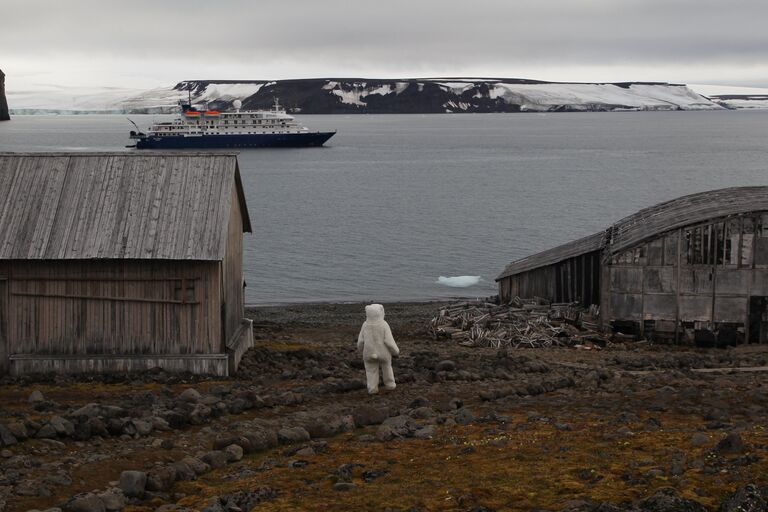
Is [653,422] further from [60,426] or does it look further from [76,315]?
[76,315]

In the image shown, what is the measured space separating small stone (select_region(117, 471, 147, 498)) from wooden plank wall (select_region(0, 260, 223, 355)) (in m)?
7.83

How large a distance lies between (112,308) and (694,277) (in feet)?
40.6

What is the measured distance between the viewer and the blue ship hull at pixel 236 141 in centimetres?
12800

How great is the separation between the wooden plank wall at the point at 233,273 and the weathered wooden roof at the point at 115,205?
1.80 ft

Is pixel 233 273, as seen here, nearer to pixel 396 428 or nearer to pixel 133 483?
pixel 396 428

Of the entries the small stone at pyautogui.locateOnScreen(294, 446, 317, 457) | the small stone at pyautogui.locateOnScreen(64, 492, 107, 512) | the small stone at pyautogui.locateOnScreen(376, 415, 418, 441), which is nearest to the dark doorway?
the small stone at pyautogui.locateOnScreen(376, 415, 418, 441)

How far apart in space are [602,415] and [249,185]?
7379 centimetres

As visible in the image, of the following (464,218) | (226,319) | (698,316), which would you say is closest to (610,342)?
(698,316)

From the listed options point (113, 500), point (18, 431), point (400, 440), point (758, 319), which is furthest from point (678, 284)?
point (113, 500)

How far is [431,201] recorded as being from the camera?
71562 mm

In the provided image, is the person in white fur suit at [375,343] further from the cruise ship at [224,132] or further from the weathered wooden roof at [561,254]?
the cruise ship at [224,132]

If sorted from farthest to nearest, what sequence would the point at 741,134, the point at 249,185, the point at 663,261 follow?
the point at 741,134
the point at 249,185
the point at 663,261

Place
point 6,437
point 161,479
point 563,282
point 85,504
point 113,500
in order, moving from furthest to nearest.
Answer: point 563,282 → point 6,437 → point 161,479 → point 113,500 → point 85,504

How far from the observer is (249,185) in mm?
84500
